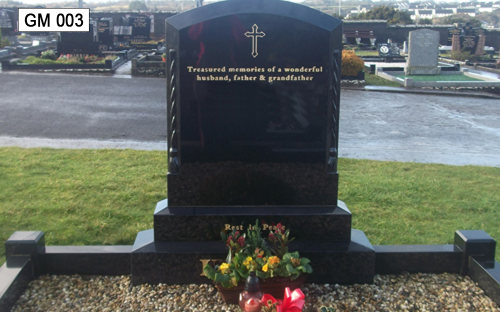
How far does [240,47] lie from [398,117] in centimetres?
934

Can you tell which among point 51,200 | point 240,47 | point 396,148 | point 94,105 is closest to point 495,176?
point 396,148

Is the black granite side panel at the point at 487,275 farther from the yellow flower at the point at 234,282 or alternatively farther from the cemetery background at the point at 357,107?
the cemetery background at the point at 357,107

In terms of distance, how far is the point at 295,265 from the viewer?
149 inches

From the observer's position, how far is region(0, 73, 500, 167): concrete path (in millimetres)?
9023

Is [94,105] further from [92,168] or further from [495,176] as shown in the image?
[495,176]

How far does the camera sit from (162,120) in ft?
37.3

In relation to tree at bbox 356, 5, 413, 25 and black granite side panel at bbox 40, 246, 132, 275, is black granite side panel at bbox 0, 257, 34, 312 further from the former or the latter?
tree at bbox 356, 5, 413, 25

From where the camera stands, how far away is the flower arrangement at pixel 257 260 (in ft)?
12.2

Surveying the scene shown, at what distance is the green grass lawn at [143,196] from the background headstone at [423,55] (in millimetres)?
14494

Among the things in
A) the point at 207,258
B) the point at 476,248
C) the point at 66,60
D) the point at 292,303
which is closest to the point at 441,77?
the point at 66,60

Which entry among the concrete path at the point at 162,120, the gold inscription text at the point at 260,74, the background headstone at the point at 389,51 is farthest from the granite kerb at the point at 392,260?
the background headstone at the point at 389,51

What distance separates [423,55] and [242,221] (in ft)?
62.7

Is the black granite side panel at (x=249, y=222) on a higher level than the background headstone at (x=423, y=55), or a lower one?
lower

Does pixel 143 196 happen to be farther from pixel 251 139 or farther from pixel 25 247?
pixel 251 139
